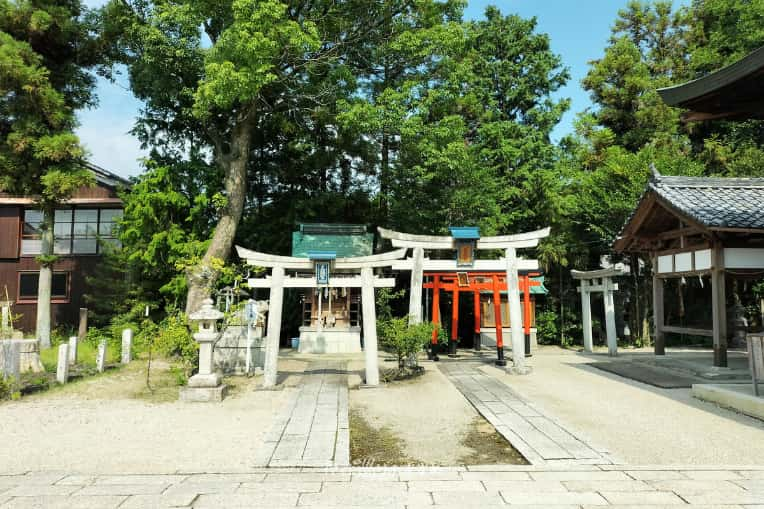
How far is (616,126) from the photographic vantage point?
22.3 m

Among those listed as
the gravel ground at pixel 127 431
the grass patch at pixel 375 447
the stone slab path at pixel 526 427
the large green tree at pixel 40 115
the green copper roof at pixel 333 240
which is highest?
the large green tree at pixel 40 115

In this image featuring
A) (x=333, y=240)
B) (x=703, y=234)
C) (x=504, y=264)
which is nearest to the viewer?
(x=703, y=234)

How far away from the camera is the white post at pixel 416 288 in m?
11.5

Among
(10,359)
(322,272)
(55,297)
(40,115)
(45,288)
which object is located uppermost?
(40,115)

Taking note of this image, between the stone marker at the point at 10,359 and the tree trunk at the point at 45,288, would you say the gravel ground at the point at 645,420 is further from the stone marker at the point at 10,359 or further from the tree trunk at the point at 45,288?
the tree trunk at the point at 45,288

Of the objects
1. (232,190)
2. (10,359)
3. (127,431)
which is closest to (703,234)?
(127,431)

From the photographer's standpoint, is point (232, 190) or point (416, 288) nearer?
point (416, 288)

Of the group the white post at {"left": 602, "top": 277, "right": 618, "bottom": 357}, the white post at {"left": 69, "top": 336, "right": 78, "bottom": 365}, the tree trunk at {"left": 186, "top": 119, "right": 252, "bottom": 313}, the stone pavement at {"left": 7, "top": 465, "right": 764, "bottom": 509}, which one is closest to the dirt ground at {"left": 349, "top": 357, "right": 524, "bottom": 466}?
the stone pavement at {"left": 7, "top": 465, "right": 764, "bottom": 509}

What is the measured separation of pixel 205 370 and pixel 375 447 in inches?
167

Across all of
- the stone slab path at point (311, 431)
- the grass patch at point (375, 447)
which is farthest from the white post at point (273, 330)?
the grass patch at point (375, 447)

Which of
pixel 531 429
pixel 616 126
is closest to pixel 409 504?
pixel 531 429

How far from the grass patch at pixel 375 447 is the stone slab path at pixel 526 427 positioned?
135 centimetres

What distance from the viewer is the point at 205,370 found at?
8977mm

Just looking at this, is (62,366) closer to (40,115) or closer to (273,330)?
(273,330)
